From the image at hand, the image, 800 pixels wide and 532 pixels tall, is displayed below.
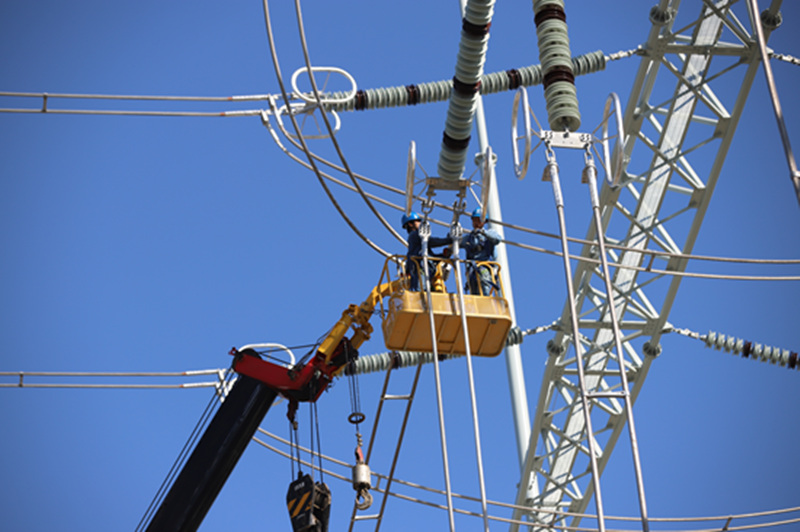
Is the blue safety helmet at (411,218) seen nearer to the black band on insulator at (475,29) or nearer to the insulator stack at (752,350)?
the black band on insulator at (475,29)

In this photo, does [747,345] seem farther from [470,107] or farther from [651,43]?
[470,107]

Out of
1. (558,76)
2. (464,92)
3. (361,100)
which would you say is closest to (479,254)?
(464,92)

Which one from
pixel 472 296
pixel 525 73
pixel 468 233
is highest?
pixel 525 73

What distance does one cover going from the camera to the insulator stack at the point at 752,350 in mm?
16297

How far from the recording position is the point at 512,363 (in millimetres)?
18781

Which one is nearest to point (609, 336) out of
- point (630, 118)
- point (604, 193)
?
point (604, 193)

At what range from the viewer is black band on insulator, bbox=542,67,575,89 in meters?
11.2

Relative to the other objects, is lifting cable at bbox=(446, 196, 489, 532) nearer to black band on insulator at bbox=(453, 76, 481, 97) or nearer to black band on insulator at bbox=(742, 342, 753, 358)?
black band on insulator at bbox=(453, 76, 481, 97)

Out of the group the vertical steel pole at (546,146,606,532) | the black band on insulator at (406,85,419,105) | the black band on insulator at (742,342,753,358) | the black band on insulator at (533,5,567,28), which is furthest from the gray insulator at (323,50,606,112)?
the vertical steel pole at (546,146,606,532)

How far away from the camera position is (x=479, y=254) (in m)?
13.3

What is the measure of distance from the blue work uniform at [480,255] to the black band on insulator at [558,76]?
2414 mm

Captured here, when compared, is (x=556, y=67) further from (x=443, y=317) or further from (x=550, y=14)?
(x=443, y=317)

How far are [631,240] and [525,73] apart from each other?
9.30ft

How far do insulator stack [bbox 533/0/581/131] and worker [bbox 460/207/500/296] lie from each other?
90.5 inches
